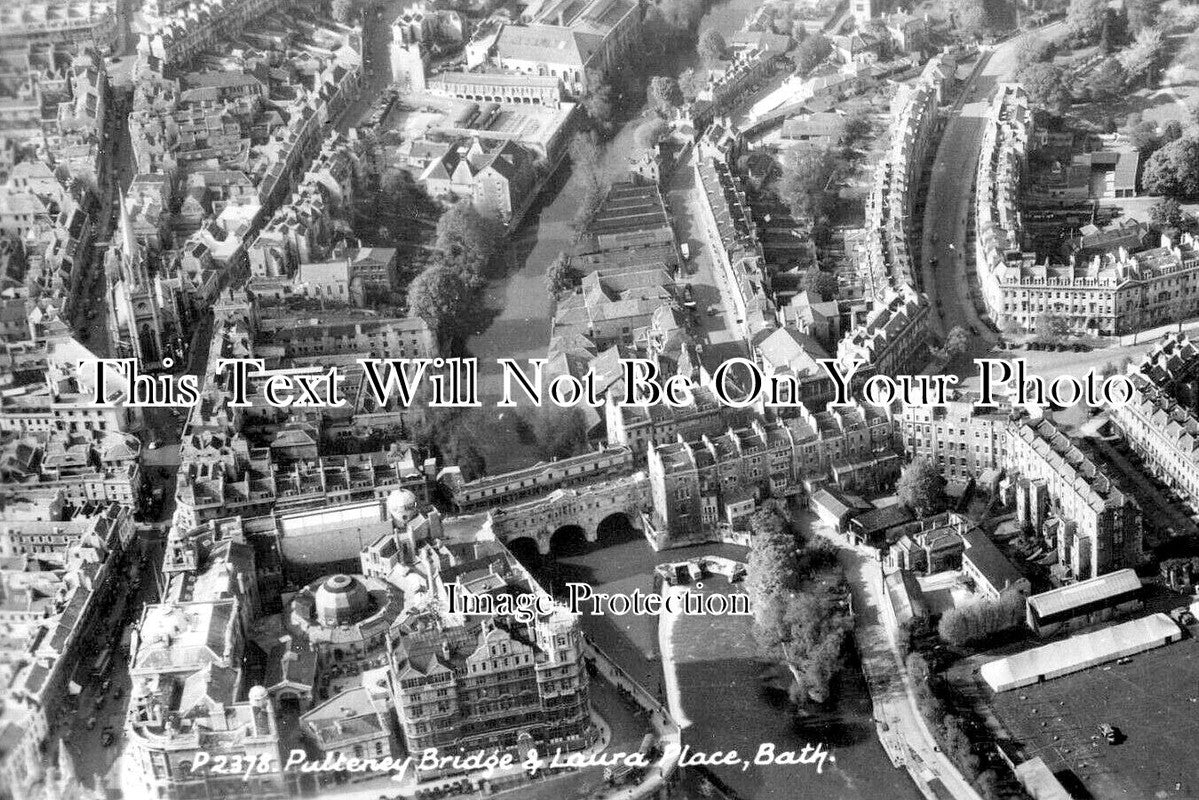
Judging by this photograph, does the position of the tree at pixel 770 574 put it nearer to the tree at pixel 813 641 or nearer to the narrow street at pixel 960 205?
the tree at pixel 813 641

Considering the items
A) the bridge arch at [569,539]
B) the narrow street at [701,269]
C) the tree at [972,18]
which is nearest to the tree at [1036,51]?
the tree at [972,18]

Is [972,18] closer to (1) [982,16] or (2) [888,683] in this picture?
(1) [982,16]

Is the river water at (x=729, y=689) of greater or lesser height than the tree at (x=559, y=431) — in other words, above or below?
below

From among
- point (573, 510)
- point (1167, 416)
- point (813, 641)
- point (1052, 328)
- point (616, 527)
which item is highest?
point (1052, 328)

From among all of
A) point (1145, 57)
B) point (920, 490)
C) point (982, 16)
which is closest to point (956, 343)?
point (920, 490)

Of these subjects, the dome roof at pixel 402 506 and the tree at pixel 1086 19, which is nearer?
the dome roof at pixel 402 506

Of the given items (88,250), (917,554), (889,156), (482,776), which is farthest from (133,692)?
(889,156)
